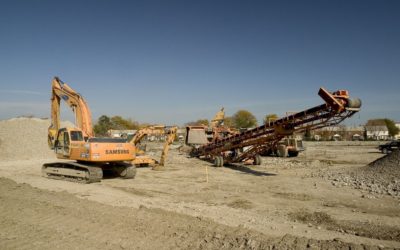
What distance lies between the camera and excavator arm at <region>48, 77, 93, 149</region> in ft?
47.9

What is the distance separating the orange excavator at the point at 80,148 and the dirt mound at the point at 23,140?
13751 mm

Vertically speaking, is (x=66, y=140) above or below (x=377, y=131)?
above

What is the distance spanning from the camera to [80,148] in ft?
43.4

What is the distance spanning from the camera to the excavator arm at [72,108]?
14602mm

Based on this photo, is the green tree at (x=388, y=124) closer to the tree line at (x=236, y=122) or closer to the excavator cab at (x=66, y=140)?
the tree line at (x=236, y=122)

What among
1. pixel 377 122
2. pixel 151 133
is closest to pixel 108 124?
pixel 151 133

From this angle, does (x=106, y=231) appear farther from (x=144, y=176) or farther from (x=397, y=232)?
(x=144, y=176)

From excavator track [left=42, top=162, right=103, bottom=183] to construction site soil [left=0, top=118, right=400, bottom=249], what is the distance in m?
0.36

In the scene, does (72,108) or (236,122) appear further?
(236,122)

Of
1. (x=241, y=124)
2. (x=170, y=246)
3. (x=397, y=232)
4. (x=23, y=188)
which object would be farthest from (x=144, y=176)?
(x=241, y=124)

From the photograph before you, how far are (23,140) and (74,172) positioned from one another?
19.1m

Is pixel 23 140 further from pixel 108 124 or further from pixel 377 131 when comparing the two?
pixel 377 131

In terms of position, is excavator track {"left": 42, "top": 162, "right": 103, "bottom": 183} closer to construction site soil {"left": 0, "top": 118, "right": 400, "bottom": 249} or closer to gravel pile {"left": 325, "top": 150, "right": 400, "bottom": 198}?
construction site soil {"left": 0, "top": 118, "right": 400, "bottom": 249}

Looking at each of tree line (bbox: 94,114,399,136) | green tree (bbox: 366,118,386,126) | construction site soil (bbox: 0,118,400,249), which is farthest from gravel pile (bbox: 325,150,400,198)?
green tree (bbox: 366,118,386,126)
